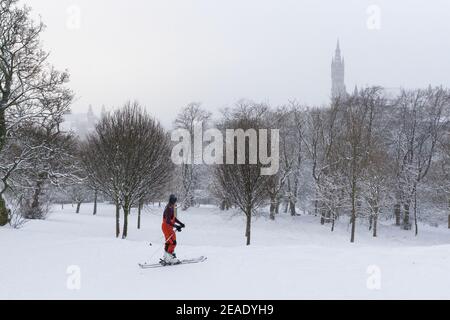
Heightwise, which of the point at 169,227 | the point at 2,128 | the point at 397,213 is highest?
the point at 2,128

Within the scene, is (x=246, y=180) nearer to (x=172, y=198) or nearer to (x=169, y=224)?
(x=169, y=224)

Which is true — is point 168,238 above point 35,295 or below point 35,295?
above

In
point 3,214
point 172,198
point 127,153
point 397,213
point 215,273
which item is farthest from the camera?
point 397,213

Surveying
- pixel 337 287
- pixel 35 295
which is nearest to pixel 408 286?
pixel 337 287

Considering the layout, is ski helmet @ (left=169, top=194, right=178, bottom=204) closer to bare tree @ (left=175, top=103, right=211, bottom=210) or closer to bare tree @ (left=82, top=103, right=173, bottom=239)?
bare tree @ (left=82, top=103, right=173, bottom=239)

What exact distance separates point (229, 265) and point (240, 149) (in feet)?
36.5

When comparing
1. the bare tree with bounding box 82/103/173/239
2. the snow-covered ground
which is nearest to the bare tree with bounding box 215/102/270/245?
the bare tree with bounding box 82/103/173/239

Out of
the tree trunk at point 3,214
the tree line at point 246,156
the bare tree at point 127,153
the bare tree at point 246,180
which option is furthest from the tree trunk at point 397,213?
the tree trunk at point 3,214

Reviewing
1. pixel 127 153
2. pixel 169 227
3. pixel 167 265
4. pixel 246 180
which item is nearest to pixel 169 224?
pixel 169 227

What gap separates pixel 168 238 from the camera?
378 inches

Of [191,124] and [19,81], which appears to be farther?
[191,124]

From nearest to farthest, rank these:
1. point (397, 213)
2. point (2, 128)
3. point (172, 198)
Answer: point (172, 198), point (2, 128), point (397, 213)
